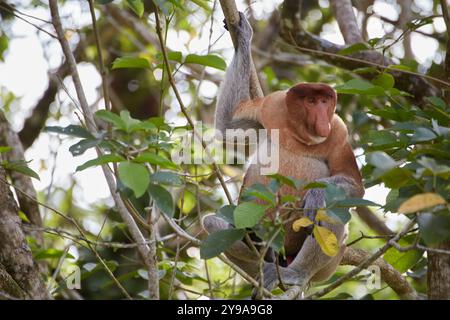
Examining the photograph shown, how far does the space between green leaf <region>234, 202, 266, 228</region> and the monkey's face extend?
56.9 inches

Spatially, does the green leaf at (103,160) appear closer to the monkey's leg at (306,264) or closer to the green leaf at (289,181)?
the green leaf at (289,181)

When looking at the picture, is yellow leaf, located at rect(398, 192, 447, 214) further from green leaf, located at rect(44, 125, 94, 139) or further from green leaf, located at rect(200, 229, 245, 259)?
green leaf, located at rect(44, 125, 94, 139)

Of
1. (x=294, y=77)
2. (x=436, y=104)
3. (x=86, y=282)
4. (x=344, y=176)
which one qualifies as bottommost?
(x=86, y=282)

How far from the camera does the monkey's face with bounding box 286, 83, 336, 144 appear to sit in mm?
4035

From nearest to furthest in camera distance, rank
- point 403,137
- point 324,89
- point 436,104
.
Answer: point 403,137
point 436,104
point 324,89

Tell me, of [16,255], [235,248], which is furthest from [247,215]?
[235,248]

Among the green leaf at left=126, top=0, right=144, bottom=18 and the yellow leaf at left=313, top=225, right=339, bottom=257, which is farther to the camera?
the green leaf at left=126, top=0, right=144, bottom=18

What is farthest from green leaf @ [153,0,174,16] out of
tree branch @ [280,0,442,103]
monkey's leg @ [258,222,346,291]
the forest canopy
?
tree branch @ [280,0,442,103]

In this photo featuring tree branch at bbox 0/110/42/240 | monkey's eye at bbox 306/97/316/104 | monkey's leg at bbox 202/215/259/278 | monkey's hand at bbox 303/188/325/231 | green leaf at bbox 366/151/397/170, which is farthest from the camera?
tree branch at bbox 0/110/42/240

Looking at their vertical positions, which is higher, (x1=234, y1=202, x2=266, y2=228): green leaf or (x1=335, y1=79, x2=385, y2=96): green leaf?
(x1=335, y1=79, x2=385, y2=96): green leaf
